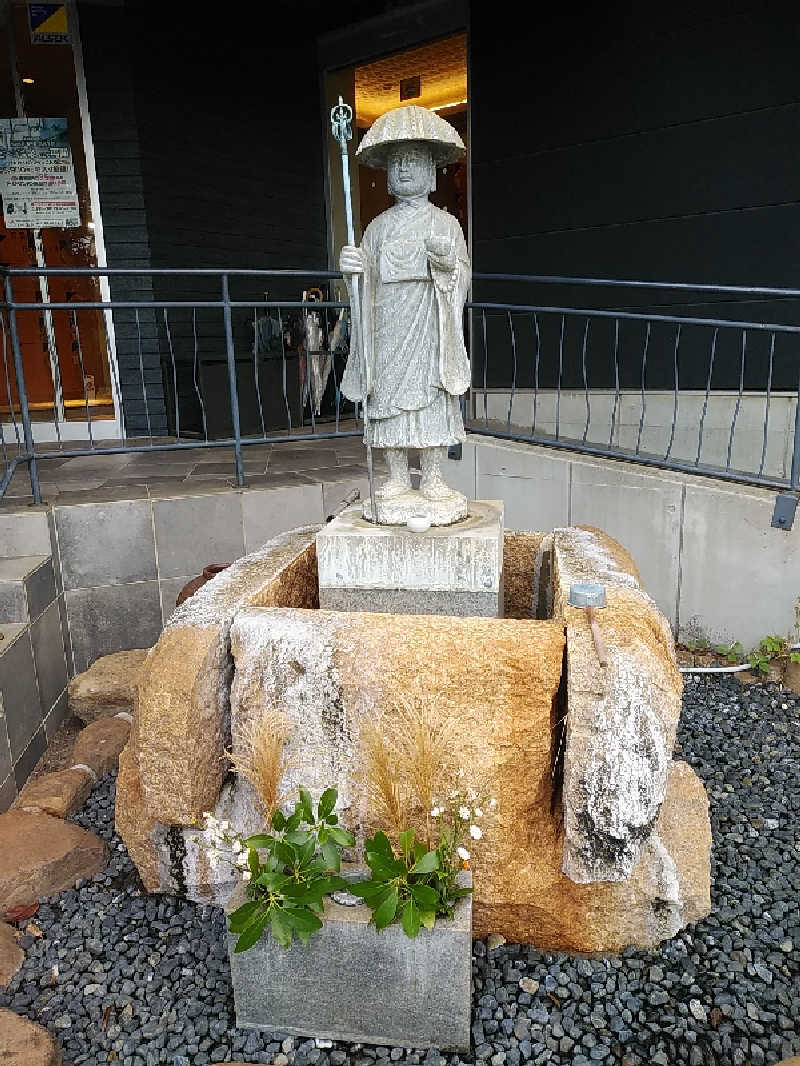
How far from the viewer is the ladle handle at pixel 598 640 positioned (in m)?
2.06

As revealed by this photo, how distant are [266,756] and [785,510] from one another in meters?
3.02

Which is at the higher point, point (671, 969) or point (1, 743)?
point (1, 743)

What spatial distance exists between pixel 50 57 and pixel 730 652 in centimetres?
717

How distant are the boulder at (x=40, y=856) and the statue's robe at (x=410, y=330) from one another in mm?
1880

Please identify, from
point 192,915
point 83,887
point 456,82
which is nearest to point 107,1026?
point 192,915

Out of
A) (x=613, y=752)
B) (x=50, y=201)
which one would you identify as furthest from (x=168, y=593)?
(x=50, y=201)

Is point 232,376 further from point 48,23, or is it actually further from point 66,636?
point 48,23

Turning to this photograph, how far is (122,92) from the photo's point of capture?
6.69 meters

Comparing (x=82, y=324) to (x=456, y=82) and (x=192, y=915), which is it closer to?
(x=456, y=82)

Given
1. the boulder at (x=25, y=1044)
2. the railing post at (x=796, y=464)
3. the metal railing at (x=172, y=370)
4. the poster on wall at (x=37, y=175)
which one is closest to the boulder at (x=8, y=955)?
the boulder at (x=25, y=1044)

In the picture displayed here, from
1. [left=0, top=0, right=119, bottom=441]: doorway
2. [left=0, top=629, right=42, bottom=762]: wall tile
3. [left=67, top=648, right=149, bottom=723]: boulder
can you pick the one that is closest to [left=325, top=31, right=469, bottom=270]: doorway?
[left=0, top=0, right=119, bottom=441]: doorway

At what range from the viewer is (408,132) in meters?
2.67

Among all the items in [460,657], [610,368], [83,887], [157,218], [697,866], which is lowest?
[83,887]

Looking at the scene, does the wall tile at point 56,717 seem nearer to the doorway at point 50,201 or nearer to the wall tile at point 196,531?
the wall tile at point 196,531
